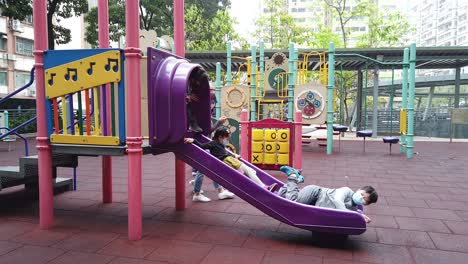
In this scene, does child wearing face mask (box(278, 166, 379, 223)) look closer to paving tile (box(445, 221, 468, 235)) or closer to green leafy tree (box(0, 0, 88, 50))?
paving tile (box(445, 221, 468, 235))

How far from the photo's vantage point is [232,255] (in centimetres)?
360

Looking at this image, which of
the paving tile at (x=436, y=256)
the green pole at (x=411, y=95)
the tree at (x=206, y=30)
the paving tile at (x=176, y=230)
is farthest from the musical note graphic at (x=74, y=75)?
the tree at (x=206, y=30)

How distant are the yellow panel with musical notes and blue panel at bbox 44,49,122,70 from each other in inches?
1.4

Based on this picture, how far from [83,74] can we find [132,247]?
1951mm

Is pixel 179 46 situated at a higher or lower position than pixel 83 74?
higher

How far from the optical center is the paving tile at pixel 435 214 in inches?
193

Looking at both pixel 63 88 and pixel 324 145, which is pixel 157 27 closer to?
pixel 324 145

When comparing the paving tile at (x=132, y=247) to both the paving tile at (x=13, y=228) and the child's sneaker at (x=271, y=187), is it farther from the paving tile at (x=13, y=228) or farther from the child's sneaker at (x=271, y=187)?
the child's sneaker at (x=271, y=187)

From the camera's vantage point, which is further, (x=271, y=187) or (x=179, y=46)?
(x=179, y=46)

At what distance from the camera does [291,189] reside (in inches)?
171

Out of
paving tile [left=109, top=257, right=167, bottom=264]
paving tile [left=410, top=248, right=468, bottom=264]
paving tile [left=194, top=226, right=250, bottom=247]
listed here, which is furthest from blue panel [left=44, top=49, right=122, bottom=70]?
paving tile [left=410, top=248, right=468, bottom=264]

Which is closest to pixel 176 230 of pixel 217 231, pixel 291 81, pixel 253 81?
pixel 217 231

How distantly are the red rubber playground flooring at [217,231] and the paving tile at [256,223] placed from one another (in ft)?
0.04

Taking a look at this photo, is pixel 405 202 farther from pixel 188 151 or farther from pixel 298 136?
pixel 188 151
